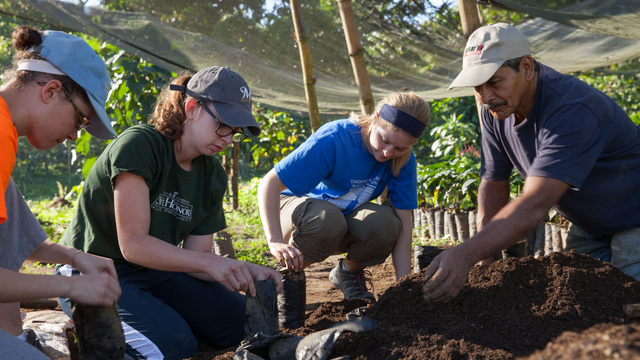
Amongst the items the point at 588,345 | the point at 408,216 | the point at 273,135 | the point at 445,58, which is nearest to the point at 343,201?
the point at 408,216

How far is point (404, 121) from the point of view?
2387 millimetres

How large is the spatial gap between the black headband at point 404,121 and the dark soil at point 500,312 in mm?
773

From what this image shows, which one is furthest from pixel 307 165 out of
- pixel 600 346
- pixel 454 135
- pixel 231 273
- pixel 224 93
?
pixel 454 135

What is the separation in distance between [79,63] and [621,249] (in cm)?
257

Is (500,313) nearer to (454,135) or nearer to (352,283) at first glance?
(352,283)

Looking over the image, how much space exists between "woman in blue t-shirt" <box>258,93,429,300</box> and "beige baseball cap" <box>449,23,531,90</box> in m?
0.41

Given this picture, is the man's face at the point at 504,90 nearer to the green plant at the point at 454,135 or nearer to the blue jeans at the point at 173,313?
the blue jeans at the point at 173,313

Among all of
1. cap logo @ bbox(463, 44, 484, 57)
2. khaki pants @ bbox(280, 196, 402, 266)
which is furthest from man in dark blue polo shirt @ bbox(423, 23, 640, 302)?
khaki pants @ bbox(280, 196, 402, 266)

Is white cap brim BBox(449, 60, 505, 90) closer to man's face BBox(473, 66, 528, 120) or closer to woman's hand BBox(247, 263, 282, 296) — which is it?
man's face BBox(473, 66, 528, 120)

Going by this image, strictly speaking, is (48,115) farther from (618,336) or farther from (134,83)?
(134,83)

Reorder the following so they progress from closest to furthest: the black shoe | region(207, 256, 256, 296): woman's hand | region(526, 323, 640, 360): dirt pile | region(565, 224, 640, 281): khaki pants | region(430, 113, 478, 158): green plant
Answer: region(526, 323, 640, 360): dirt pile → region(207, 256, 256, 296): woman's hand → region(565, 224, 640, 281): khaki pants → the black shoe → region(430, 113, 478, 158): green plant

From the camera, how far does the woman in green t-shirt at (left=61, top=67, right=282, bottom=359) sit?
1833 mm

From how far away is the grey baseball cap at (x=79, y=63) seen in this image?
152cm

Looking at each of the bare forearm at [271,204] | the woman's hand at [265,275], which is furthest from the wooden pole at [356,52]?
the woman's hand at [265,275]
